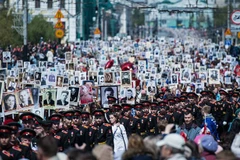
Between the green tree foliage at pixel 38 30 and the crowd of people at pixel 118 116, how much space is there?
964 inches

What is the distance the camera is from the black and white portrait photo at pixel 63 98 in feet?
88.9

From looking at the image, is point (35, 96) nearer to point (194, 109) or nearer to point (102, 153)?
point (194, 109)

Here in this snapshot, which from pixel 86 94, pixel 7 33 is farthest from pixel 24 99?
pixel 7 33

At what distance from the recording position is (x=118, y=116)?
20.3 m

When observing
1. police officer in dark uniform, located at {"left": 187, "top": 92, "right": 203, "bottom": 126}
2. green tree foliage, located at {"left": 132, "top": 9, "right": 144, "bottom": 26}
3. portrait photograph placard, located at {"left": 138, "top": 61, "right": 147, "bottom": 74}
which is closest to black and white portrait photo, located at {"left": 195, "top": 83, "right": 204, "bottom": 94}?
portrait photograph placard, located at {"left": 138, "top": 61, "right": 147, "bottom": 74}

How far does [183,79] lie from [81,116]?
20642 mm

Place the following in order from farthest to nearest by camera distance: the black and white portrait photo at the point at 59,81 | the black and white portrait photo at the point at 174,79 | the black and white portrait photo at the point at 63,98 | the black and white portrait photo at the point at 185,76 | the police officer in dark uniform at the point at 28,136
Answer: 1. the black and white portrait photo at the point at 174,79
2. the black and white portrait photo at the point at 185,76
3. the black and white portrait photo at the point at 59,81
4. the black and white portrait photo at the point at 63,98
5. the police officer in dark uniform at the point at 28,136

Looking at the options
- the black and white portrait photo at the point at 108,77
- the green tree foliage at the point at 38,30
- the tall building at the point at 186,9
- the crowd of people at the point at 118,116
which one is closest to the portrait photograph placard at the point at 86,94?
the crowd of people at the point at 118,116

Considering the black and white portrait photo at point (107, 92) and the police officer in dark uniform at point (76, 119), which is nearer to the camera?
the police officer in dark uniform at point (76, 119)

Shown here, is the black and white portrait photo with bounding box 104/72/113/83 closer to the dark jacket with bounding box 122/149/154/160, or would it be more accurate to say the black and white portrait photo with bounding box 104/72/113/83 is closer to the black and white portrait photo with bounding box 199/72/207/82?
the black and white portrait photo with bounding box 199/72/207/82

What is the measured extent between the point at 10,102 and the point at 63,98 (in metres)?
4.10

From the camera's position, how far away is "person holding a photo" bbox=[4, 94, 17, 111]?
23047 mm

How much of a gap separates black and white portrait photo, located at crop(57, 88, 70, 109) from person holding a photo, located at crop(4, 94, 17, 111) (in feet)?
11.8

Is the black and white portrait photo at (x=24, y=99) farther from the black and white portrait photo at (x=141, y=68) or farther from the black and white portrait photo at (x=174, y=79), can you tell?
the black and white portrait photo at (x=141, y=68)
